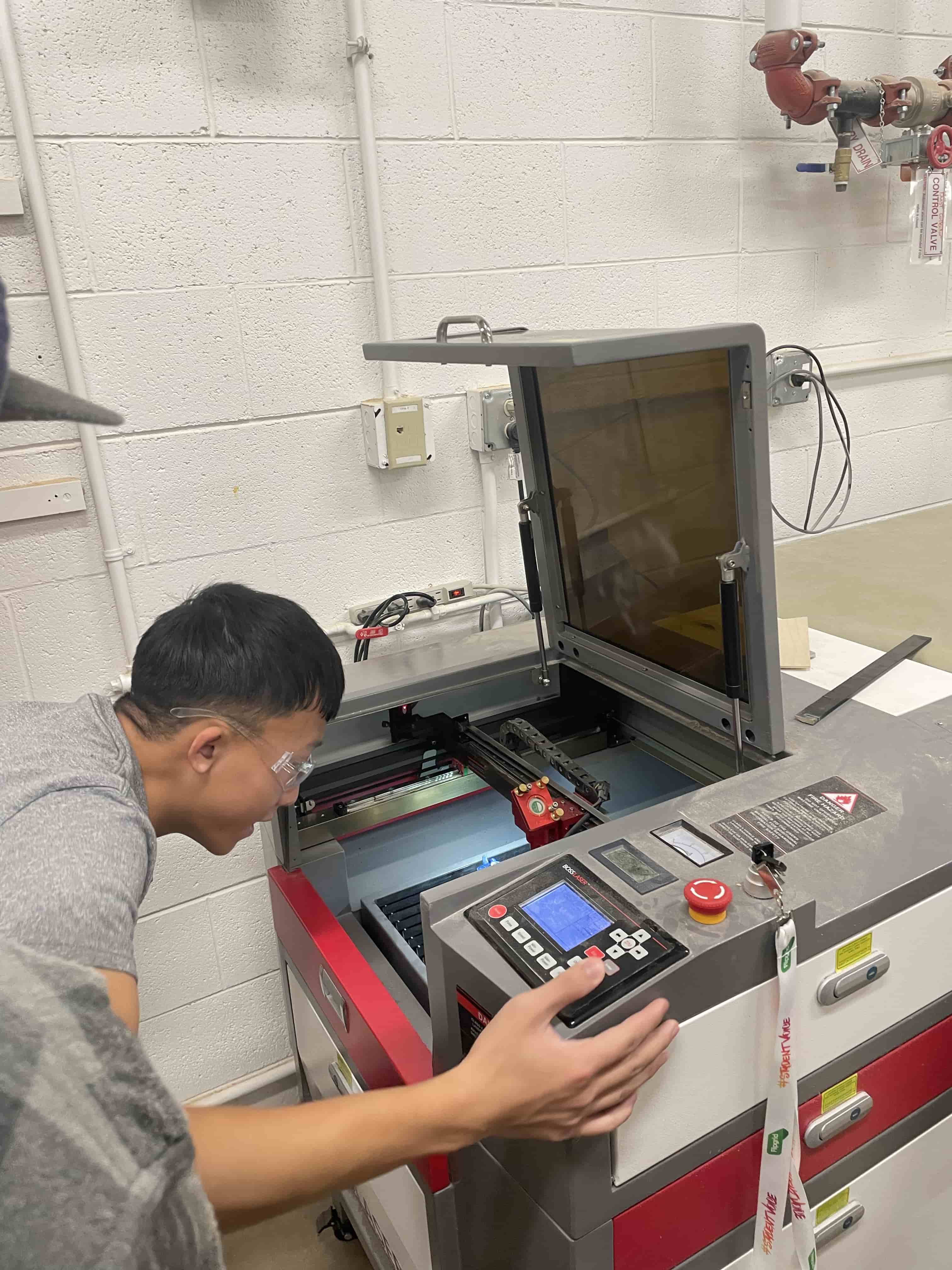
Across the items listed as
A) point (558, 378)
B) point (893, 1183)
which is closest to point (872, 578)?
point (558, 378)

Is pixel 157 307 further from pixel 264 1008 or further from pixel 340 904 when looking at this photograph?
pixel 264 1008

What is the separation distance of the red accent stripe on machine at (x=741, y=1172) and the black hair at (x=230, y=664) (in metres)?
0.54

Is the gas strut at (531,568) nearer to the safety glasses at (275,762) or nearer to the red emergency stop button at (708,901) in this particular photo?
the safety glasses at (275,762)

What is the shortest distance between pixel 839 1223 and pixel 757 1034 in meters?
0.36

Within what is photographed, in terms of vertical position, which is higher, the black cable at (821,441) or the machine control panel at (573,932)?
the black cable at (821,441)

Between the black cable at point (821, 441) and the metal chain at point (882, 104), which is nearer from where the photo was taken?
the metal chain at point (882, 104)

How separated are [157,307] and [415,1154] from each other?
4.30 ft

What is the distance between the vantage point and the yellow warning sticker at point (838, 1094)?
933 millimetres

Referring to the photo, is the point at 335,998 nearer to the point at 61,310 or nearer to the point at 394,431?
the point at 394,431

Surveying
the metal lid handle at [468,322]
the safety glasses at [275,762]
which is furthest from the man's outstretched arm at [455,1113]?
the metal lid handle at [468,322]

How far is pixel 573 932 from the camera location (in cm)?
81

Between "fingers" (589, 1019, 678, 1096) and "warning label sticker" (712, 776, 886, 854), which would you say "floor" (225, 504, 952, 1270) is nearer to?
"warning label sticker" (712, 776, 886, 854)

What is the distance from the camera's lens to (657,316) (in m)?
1.97

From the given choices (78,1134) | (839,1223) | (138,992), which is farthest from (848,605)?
(78,1134)
